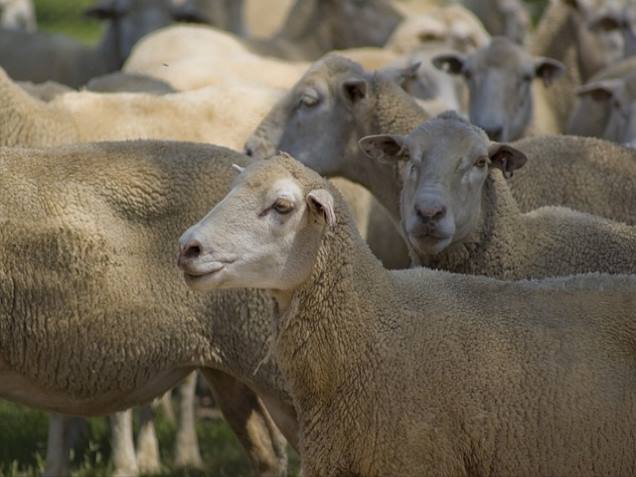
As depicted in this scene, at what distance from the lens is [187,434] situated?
7676 mm

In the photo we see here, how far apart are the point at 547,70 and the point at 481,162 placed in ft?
11.1

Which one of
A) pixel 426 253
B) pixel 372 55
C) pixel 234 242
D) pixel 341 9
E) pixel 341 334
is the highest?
pixel 234 242

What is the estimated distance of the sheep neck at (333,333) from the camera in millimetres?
4773

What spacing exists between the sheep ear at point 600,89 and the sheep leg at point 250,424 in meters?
3.15

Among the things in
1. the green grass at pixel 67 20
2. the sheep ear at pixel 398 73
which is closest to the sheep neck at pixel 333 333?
the sheep ear at pixel 398 73

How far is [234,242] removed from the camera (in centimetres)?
455

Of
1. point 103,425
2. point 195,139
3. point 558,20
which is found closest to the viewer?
point 195,139

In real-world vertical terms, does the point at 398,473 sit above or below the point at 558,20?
above

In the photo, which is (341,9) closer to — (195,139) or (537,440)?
(195,139)

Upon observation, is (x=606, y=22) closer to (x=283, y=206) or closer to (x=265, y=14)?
(x=265, y=14)

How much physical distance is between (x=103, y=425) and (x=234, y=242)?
3.92m

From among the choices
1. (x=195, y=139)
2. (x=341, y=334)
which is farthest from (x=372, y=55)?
(x=341, y=334)

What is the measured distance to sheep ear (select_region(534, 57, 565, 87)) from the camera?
9.10 metres

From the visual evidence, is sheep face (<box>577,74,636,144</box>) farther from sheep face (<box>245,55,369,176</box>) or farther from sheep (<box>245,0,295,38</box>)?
sheep (<box>245,0,295,38</box>)
